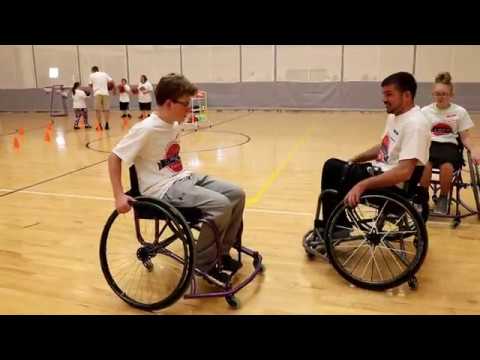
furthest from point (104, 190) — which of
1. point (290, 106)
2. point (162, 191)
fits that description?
point (290, 106)

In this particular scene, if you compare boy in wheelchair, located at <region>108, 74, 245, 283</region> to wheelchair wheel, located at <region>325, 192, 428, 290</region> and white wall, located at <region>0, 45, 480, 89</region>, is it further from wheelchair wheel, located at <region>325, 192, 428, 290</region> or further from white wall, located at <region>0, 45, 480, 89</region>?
white wall, located at <region>0, 45, 480, 89</region>

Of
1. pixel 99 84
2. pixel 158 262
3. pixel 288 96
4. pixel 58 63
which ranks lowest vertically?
pixel 158 262

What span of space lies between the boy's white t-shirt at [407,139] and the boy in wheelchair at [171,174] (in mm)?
A: 808

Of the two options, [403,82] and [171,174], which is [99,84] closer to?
[171,174]

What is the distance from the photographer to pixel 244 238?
9.43ft

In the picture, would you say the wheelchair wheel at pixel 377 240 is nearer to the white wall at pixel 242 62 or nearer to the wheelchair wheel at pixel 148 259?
the wheelchair wheel at pixel 148 259

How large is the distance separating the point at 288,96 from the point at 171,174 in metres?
10.5

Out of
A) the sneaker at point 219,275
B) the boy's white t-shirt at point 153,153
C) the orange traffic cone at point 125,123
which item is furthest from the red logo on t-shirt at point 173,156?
the orange traffic cone at point 125,123

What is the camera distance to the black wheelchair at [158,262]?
1.84 metres

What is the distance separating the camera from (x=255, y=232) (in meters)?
2.97

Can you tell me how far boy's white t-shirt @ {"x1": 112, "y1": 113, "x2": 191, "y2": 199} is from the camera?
6.43 ft

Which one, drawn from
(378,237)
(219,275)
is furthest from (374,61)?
(219,275)

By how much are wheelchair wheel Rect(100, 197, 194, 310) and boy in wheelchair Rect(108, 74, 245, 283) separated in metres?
0.11

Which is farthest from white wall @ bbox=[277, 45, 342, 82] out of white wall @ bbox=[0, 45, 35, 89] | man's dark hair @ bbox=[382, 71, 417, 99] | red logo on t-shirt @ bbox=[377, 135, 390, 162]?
man's dark hair @ bbox=[382, 71, 417, 99]
